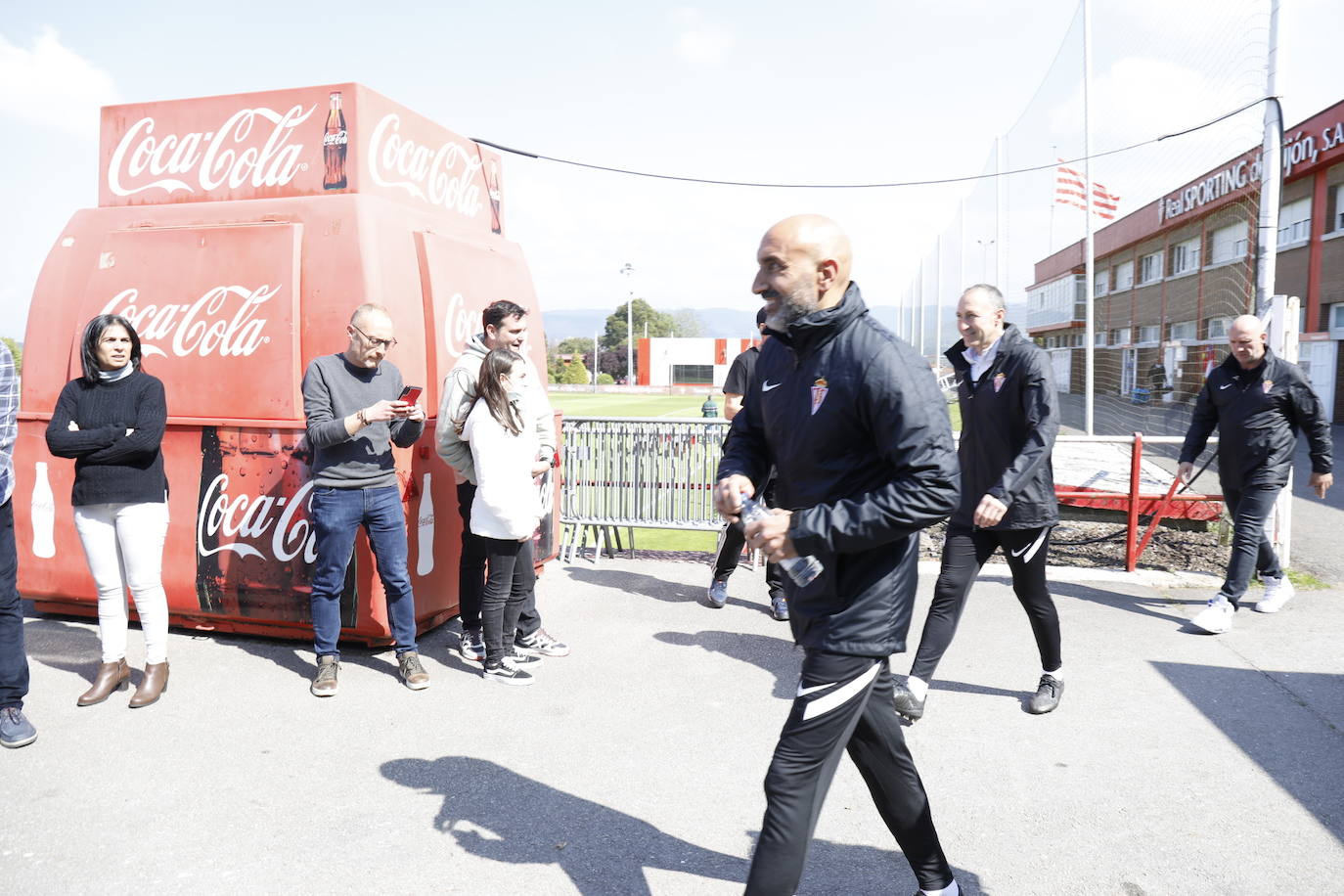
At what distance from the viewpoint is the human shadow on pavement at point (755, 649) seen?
4.91 m

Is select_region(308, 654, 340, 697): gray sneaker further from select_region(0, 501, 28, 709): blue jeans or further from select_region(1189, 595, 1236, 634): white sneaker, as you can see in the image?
select_region(1189, 595, 1236, 634): white sneaker

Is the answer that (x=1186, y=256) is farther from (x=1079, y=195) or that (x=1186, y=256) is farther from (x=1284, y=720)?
(x=1284, y=720)

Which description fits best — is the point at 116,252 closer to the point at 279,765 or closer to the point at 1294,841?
the point at 279,765

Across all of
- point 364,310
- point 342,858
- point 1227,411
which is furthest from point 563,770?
point 1227,411

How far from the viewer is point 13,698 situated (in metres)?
4.02

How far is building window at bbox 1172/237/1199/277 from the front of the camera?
30703 millimetres

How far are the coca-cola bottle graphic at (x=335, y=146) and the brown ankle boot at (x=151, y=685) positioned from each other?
2.76 meters

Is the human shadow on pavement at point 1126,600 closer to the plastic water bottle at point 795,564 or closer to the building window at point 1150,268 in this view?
the plastic water bottle at point 795,564

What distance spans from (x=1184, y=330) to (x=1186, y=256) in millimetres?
2658

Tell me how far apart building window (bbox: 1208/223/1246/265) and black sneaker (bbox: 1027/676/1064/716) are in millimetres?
23592

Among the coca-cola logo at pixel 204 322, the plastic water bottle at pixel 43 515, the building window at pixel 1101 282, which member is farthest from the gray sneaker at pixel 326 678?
the building window at pixel 1101 282

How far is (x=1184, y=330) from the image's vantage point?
32.8m

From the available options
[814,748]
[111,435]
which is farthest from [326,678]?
[814,748]

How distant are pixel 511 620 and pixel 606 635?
822 mm
